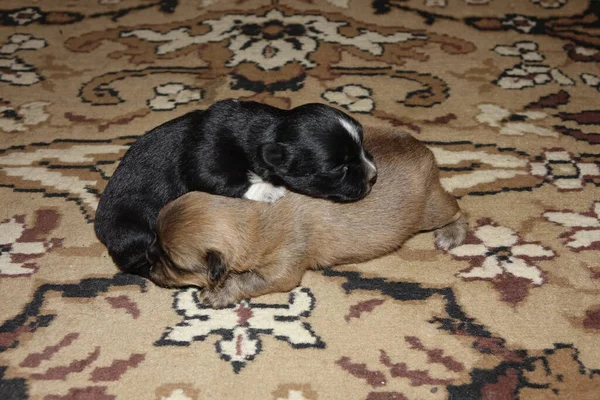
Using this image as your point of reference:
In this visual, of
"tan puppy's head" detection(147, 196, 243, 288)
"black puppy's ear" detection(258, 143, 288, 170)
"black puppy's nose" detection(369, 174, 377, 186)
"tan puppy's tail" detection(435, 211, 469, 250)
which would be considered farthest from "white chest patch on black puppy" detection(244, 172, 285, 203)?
"tan puppy's tail" detection(435, 211, 469, 250)

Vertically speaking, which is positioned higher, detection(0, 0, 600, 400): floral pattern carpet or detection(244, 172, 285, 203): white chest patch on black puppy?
detection(244, 172, 285, 203): white chest patch on black puppy

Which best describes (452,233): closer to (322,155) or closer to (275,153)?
(322,155)

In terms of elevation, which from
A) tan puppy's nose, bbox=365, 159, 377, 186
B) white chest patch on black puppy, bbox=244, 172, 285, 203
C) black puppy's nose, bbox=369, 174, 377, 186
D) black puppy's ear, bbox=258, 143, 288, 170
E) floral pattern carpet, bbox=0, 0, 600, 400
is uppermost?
black puppy's ear, bbox=258, 143, 288, 170

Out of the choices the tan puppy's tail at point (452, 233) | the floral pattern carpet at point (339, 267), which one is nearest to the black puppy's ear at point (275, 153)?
the floral pattern carpet at point (339, 267)

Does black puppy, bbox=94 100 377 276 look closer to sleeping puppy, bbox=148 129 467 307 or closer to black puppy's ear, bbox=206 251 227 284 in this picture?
sleeping puppy, bbox=148 129 467 307

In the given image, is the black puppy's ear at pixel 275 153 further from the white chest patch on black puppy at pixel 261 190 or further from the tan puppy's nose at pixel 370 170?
the tan puppy's nose at pixel 370 170

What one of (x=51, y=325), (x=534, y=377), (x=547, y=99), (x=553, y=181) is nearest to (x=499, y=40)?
(x=547, y=99)
